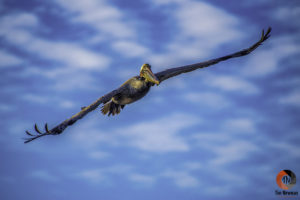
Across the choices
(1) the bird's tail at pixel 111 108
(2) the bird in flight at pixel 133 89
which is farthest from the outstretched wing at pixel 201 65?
(1) the bird's tail at pixel 111 108

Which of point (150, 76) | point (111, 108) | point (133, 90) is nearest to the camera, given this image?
point (150, 76)

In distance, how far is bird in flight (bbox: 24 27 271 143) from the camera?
1595 cm

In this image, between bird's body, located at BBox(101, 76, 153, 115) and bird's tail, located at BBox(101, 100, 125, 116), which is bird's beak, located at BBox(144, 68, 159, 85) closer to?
bird's body, located at BBox(101, 76, 153, 115)

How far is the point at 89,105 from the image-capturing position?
634 inches

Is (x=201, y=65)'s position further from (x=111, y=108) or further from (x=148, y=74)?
(x=111, y=108)

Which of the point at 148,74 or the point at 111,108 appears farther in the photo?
the point at 111,108

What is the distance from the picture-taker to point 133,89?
17.5 metres

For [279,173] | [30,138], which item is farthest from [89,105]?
[279,173]

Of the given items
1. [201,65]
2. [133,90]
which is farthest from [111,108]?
[201,65]

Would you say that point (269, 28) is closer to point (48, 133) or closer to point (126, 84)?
point (126, 84)

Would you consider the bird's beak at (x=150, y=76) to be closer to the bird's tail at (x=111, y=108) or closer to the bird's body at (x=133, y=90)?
the bird's body at (x=133, y=90)

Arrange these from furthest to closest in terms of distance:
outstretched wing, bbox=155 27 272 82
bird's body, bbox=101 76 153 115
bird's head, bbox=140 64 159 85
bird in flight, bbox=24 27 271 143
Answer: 1. outstretched wing, bbox=155 27 272 82
2. bird's body, bbox=101 76 153 115
3. bird's head, bbox=140 64 159 85
4. bird in flight, bbox=24 27 271 143

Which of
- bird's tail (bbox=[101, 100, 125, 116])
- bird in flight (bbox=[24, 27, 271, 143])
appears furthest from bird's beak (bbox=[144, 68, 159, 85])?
bird's tail (bbox=[101, 100, 125, 116])

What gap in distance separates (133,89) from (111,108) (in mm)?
1379
